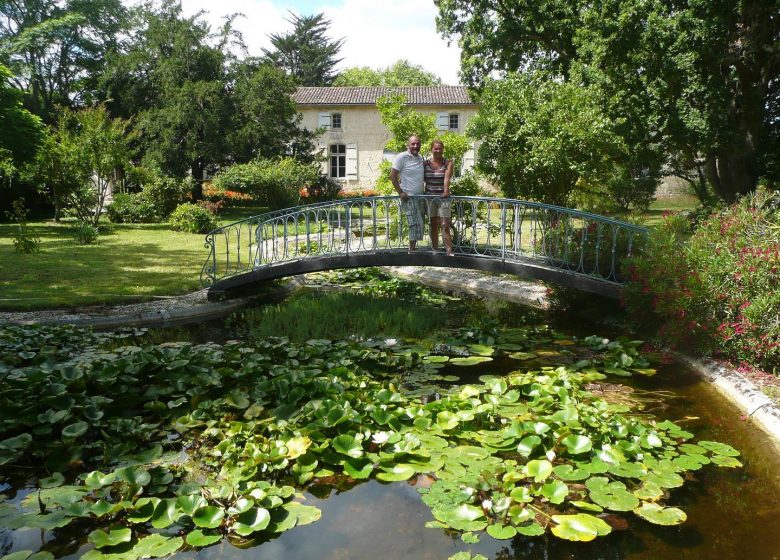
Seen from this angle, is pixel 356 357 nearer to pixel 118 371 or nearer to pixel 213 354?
pixel 213 354

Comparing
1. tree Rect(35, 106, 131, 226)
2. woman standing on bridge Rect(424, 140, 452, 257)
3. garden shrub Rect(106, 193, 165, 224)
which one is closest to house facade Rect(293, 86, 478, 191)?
garden shrub Rect(106, 193, 165, 224)

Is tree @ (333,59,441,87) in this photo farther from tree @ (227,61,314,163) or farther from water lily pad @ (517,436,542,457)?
water lily pad @ (517,436,542,457)

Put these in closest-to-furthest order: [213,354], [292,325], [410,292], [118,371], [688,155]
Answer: [118,371] → [213,354] → [292,325] → [410,292] → [688,155]

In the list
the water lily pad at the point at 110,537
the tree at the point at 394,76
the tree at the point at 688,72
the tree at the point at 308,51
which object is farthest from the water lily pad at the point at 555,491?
the tree at the point at 394,76

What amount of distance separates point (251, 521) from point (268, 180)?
74.6 feet

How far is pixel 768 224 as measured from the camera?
5938 millimetres

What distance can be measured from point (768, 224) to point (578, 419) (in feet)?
11.1

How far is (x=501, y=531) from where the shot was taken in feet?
9.84

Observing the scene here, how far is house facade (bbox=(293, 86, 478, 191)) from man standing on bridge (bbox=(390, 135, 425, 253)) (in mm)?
26338

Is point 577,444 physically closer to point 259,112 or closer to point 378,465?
point 378,465

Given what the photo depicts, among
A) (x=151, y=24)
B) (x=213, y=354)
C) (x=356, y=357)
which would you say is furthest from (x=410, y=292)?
(x=151, y=24)

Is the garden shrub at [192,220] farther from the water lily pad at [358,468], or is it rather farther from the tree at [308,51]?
the tree at [308,51]

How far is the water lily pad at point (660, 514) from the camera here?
3.16 meters

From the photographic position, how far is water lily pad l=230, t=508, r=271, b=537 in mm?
3023
